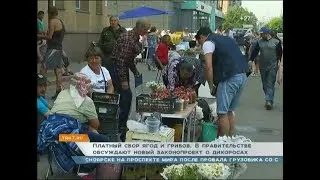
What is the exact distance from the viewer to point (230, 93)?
4.34m

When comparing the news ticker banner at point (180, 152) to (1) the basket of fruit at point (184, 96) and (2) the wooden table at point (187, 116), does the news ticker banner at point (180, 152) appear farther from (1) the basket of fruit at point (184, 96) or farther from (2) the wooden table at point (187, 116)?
(1) the basket of fruit at point (184, 96)

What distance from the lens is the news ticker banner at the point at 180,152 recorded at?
3.85 meters

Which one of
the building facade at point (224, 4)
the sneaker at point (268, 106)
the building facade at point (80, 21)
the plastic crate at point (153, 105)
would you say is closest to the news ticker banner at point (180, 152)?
the sneaker at point (268, 106)

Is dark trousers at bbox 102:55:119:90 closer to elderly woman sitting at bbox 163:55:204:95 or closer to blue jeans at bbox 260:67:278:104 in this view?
elderly woman sitting at bbox 163:55:204:95

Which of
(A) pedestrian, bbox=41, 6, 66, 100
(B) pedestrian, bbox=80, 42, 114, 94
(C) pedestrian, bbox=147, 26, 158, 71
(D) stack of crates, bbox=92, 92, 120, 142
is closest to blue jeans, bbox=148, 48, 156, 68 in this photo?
(C) pedestrian, bbox=147, 26, 158, 71

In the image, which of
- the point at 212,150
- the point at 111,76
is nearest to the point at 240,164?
the point at 212,150

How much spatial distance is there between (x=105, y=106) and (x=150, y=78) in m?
0.52

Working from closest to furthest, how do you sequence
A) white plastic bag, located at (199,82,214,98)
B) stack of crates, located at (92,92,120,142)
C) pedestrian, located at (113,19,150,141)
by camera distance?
stack of crates, located at (92,92,120,142) < pedestrian, located at (113,19,150,141) < white plastic bag, located at (199,82,214,98)

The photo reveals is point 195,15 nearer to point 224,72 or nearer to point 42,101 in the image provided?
point 224,72

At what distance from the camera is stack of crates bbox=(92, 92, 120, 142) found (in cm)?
416

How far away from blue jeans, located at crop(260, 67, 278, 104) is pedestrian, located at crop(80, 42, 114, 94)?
1.23 metres

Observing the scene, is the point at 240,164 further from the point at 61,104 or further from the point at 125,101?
the point at 61,104

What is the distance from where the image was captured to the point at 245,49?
4.20m
